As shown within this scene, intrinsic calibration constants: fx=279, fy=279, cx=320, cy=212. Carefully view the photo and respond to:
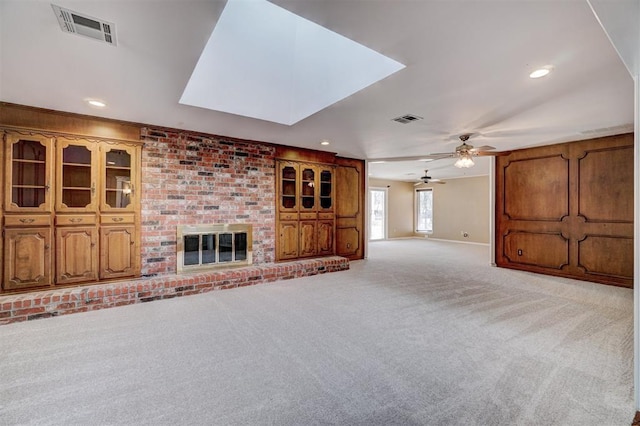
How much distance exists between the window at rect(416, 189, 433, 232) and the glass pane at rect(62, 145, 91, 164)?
431 inches

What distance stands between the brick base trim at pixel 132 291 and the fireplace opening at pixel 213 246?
0.24 meters

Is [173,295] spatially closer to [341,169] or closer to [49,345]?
[49,345]

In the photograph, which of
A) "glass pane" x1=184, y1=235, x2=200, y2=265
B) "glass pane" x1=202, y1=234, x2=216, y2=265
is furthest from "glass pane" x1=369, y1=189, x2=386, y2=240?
"glass pane" x1=184, y1=235, x2=200, y2=265

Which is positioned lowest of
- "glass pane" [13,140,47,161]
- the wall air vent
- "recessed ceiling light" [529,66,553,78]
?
"glass pane" [13,140,47,161]

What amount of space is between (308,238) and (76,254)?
3.70 meters

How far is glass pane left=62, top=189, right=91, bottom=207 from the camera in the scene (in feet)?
12.3

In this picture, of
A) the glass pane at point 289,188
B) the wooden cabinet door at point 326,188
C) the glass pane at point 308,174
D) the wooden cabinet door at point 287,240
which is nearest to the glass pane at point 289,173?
the glass pane at point 289,188

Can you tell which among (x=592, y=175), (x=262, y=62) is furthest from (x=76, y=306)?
(x=592, y=175)

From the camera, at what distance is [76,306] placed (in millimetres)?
3338

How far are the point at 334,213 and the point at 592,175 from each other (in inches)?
184

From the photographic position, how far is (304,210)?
19.2ft

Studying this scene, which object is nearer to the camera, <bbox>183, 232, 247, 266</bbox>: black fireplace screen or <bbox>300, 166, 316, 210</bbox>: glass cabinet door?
<bbox>183, 232, 247, 266</bbox>: black fireplace screen

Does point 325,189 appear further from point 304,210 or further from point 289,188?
point 289,188

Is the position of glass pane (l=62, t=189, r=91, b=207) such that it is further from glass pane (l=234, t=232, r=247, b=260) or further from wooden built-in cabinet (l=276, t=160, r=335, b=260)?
wooden built-in cabinet (l=276, t=160, r=335, b=260)
